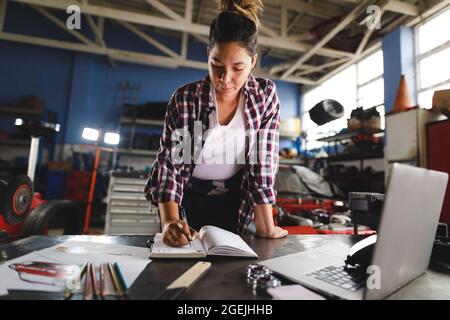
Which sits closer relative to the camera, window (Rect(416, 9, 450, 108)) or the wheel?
the wheel

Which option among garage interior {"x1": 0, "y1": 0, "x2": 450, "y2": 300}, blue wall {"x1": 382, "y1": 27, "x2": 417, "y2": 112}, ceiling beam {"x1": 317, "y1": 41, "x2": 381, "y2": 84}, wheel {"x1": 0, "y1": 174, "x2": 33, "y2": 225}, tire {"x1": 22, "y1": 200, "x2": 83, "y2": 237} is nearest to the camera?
wheel {"x1": 0, "y1": 174, "x2": 33, "y2": 225}

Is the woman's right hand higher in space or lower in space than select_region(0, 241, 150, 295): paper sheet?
higher

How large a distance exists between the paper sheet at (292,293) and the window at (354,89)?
353cm

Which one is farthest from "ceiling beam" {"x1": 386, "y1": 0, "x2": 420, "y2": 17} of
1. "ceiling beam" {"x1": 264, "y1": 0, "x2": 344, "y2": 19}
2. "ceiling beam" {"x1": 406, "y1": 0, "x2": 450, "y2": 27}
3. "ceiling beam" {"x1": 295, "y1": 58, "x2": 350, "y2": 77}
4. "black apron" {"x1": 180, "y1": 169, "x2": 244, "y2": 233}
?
"black apron" {"x1": 180, "y1": 169, "x2": 244, "y2": 233}

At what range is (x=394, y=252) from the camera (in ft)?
1.32

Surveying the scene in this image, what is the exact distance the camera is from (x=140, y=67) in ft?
17.6

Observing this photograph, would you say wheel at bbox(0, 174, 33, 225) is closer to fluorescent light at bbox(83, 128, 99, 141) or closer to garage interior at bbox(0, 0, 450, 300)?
garage interior at bbox(0, 0, 450, 300)

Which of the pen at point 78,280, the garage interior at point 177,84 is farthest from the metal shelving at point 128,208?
the pen at point 78,280

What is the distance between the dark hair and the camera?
0.82 meters

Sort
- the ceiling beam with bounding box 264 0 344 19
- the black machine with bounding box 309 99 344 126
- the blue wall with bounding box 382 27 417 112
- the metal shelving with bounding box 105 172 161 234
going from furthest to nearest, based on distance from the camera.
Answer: the ceiling beam with bounding box 264 0 344 19 < the blue wall with bounding box 382 27 417 112 < the metal shelving with bounding box 105 172 161 234 < the black machine with bounding box 309 99 344 126

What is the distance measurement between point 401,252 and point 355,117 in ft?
11.1

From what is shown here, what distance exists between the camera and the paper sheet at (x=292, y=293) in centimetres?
40

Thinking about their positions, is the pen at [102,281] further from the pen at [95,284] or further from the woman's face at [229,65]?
the woman's face at [229,65]
